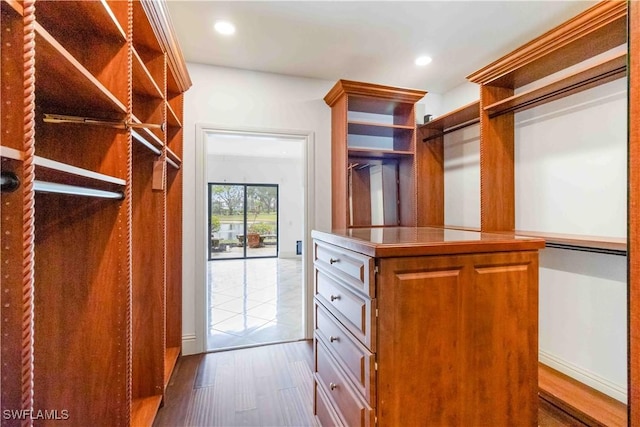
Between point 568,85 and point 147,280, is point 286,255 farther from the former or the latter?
point 568,85

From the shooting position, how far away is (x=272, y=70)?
2.95 m

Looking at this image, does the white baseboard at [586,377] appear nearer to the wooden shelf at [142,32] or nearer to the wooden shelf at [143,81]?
the wooden shelf at [143,81]

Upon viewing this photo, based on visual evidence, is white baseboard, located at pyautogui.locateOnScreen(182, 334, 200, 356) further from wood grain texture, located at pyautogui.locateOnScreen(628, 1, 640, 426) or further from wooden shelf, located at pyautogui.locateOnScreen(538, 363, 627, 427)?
wood grain texture, located at pyautogui.locateOnScreen(628, 1, 640, 426)

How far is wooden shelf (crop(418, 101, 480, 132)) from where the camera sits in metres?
2.67

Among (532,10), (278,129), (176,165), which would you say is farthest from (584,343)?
(176,165)

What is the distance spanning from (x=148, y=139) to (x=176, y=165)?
83cm

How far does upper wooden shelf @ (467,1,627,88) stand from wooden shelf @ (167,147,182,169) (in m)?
2.38

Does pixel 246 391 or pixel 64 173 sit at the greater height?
pixel 64 173

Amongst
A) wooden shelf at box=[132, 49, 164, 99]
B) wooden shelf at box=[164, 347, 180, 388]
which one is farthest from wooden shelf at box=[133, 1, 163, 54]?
wooden shelf at box=[164, 347, 180, 388]

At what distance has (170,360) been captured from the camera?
93.3 inches

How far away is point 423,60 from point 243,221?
243 inches

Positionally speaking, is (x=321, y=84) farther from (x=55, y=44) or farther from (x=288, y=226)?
(x=288, y=226)

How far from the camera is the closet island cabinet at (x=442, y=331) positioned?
1.10 m

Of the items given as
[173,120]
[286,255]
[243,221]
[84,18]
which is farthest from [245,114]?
[286,255]
